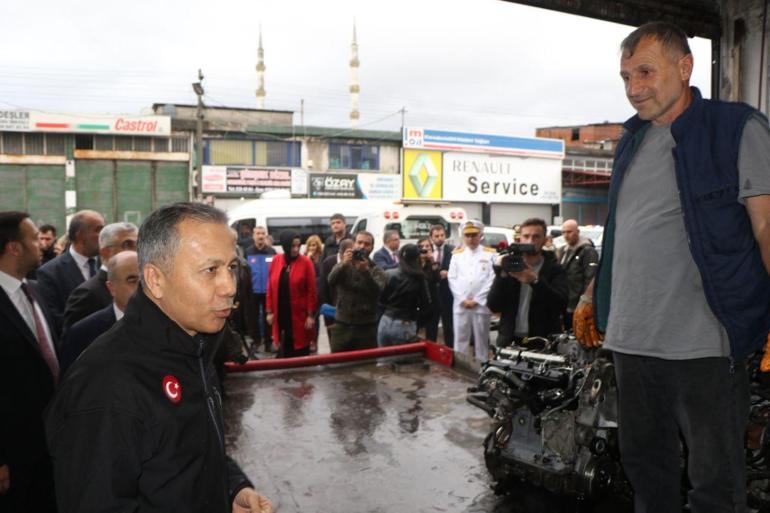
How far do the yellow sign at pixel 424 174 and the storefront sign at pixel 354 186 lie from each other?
938mm

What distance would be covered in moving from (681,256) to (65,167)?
31196 mm

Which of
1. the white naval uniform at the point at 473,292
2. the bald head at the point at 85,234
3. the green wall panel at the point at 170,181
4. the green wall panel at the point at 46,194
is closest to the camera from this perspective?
the bald head at the point at 85,234

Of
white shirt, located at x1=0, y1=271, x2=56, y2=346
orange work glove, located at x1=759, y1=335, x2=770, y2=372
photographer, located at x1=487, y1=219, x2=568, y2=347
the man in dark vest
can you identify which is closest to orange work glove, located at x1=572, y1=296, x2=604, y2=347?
the man in dark vest

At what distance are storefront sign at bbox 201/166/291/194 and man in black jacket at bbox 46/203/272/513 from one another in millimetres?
29523

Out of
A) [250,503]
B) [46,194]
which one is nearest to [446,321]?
[250,503]

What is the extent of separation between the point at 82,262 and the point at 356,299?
2.97 meters

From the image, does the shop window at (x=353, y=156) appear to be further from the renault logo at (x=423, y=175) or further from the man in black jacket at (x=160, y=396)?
the man in black jacket at (x=160, y=396)

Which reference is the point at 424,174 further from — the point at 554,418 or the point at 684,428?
the point at 684,428

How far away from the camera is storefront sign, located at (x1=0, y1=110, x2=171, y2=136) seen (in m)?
28.3

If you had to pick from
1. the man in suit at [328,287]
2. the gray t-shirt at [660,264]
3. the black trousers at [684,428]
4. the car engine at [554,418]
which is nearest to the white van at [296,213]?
the man in suit at [328,287]

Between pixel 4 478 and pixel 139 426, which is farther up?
pixel 139 426

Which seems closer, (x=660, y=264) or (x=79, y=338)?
(x=660, y=264)

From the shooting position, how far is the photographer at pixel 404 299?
7.61 meters

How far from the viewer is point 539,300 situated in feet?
19.0
